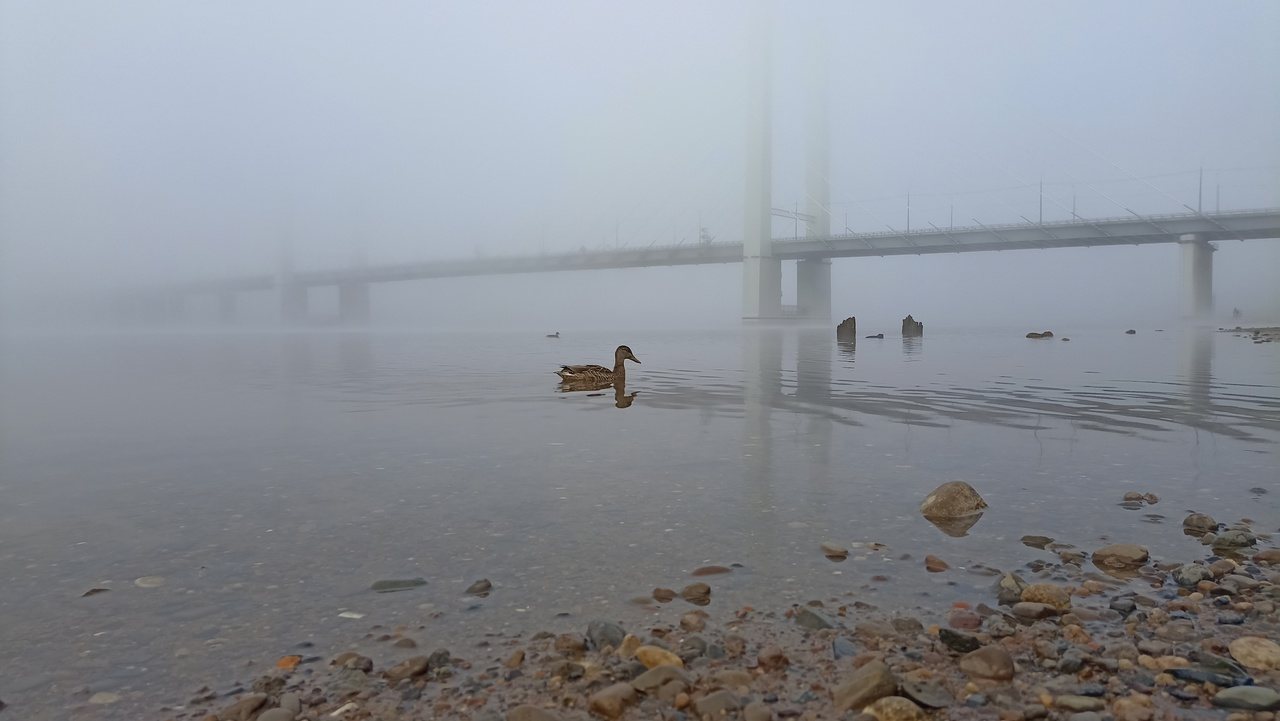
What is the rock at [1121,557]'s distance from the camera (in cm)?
364

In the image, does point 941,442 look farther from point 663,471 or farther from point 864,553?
point 864,553

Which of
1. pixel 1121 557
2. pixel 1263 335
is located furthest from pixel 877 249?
pixel 1121 557

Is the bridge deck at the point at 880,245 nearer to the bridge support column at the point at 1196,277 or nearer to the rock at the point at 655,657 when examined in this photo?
the bridge support column at the point at 1196,277

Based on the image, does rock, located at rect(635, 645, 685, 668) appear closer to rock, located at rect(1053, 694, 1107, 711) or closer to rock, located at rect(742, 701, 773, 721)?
rock, located at rect(742, 701, 773, 721)

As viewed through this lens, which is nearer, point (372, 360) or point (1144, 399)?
point (1144, 399)

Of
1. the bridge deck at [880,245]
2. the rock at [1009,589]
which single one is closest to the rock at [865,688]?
the rock at [1009,589]

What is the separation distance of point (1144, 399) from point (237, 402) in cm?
1216

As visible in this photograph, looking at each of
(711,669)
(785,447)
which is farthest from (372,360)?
(711,669)

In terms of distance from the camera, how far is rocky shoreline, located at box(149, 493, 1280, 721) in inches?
94.0

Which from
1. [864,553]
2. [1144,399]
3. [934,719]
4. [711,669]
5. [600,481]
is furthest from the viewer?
[1144,399]

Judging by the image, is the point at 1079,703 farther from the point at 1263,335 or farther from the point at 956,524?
the point at 1263,335

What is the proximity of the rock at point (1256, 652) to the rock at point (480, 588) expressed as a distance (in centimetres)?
265

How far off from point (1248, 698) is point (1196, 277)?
279 ft

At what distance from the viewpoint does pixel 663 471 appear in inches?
233
